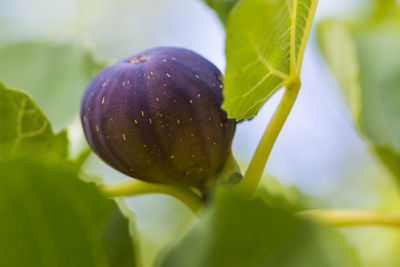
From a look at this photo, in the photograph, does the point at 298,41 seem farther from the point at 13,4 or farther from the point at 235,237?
the point at 13,4

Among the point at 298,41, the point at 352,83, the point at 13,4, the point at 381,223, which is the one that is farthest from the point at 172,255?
the point at 13,4

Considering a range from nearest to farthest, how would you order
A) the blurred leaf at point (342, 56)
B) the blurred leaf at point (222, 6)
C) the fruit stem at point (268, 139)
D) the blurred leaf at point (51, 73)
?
the fruit stem at point (268, 139)
the blurred leaf at point (222, 6)
the blurred leaf at point (342, 56)
the blurred leaf at point (51, 73)

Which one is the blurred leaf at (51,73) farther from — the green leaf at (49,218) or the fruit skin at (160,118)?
the green leaf at (49,218)

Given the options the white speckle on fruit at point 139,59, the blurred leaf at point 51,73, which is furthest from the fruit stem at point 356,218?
the blurred leaf at point 51,73

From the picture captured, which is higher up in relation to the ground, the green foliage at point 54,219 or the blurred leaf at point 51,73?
the green foliage at point 54,219

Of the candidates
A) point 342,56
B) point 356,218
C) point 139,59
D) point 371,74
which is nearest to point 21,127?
point 139,59

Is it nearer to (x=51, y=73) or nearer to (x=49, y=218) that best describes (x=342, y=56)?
(x=51, y=73)
